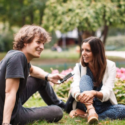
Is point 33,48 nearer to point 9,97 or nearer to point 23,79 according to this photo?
point 23,79

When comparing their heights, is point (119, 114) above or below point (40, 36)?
below

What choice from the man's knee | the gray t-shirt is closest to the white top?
the man's knee

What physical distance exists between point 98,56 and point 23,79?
1314mm

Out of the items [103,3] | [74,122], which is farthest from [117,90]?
[103,3]

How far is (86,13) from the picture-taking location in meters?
12.1

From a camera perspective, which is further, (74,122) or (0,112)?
(74,122)

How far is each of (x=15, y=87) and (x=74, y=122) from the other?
3.83 feet

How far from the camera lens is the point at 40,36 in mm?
3051

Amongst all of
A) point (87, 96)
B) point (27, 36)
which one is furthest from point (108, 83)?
point (27, 36)

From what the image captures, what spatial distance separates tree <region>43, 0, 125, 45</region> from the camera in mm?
12273

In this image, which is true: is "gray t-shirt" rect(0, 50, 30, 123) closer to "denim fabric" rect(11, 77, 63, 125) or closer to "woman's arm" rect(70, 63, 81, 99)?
Answer: "denim fabric" rect(11, 77, 63, 125)

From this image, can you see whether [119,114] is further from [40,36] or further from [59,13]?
[59,13]

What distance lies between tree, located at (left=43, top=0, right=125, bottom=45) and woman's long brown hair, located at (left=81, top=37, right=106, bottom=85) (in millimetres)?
8583

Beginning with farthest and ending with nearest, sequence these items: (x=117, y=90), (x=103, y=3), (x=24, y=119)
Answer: (x=103, y=3) → (x=117, y=90) → (x=24, y=119)
